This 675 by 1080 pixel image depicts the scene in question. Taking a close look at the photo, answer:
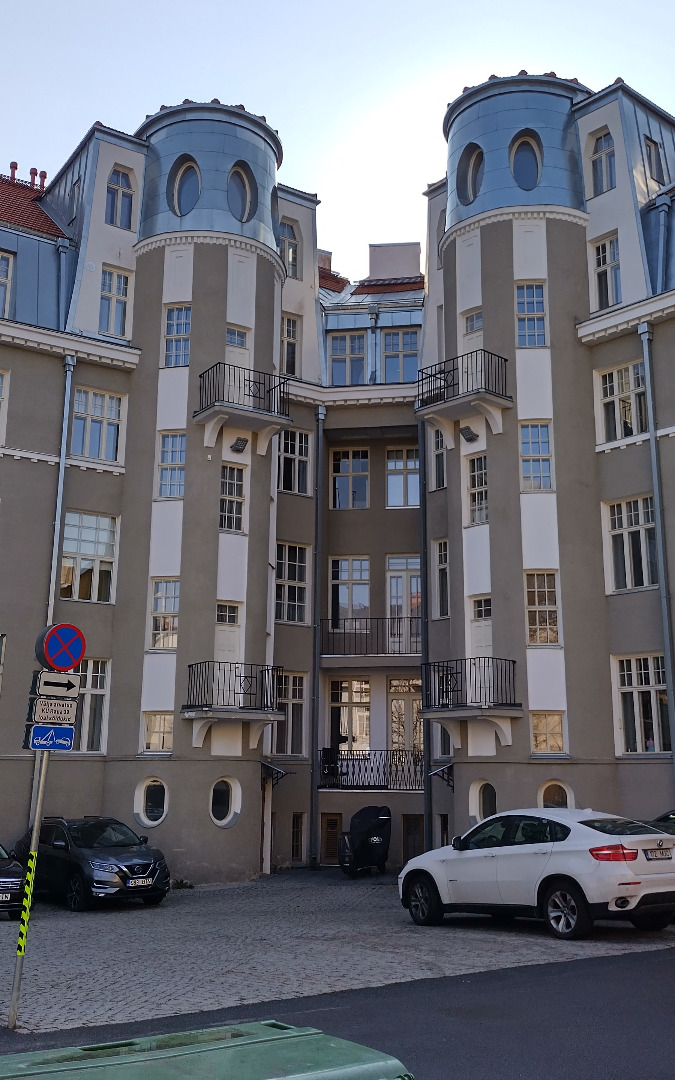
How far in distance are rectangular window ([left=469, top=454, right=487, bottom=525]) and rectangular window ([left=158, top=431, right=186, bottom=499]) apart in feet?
22.7

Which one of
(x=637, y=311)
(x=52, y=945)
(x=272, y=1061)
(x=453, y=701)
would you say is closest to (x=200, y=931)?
(x=52, y=945)

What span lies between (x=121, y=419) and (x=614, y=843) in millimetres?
17267

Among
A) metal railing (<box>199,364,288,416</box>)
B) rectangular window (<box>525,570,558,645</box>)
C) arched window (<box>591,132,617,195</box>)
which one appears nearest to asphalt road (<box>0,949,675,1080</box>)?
rectangular window (<box>525,570,558,645</box>)

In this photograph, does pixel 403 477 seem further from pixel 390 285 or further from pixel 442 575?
pixel 390 285

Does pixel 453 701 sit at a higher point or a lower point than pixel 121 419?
lower

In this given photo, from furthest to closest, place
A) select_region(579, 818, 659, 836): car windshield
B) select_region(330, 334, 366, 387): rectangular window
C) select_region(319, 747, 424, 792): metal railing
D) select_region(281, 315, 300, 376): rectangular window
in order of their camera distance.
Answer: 1. select_region(330, 334, 366, 387): rectangular window
2. select_region(281, 315, 300, 376): rectangular window
3. select_region(319, 747, 424, 792): metal railing
4. select_region(579, 818, 659, 836): car windshield

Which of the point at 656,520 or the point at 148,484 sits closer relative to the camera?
the point at 656,520

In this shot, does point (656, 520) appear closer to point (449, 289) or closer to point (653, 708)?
point (653, 708)

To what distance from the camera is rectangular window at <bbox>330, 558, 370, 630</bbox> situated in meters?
30.0

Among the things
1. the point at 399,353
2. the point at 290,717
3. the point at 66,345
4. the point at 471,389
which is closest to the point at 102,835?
the point at 290,717

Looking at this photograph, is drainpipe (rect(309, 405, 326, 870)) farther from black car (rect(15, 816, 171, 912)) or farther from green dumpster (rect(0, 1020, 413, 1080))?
green dumpster (rect(0, 1020, 413, 1080))

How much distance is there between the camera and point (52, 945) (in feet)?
45.5

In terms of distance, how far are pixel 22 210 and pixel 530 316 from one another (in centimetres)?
1347

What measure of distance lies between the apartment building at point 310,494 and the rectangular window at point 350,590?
77 centimetres
